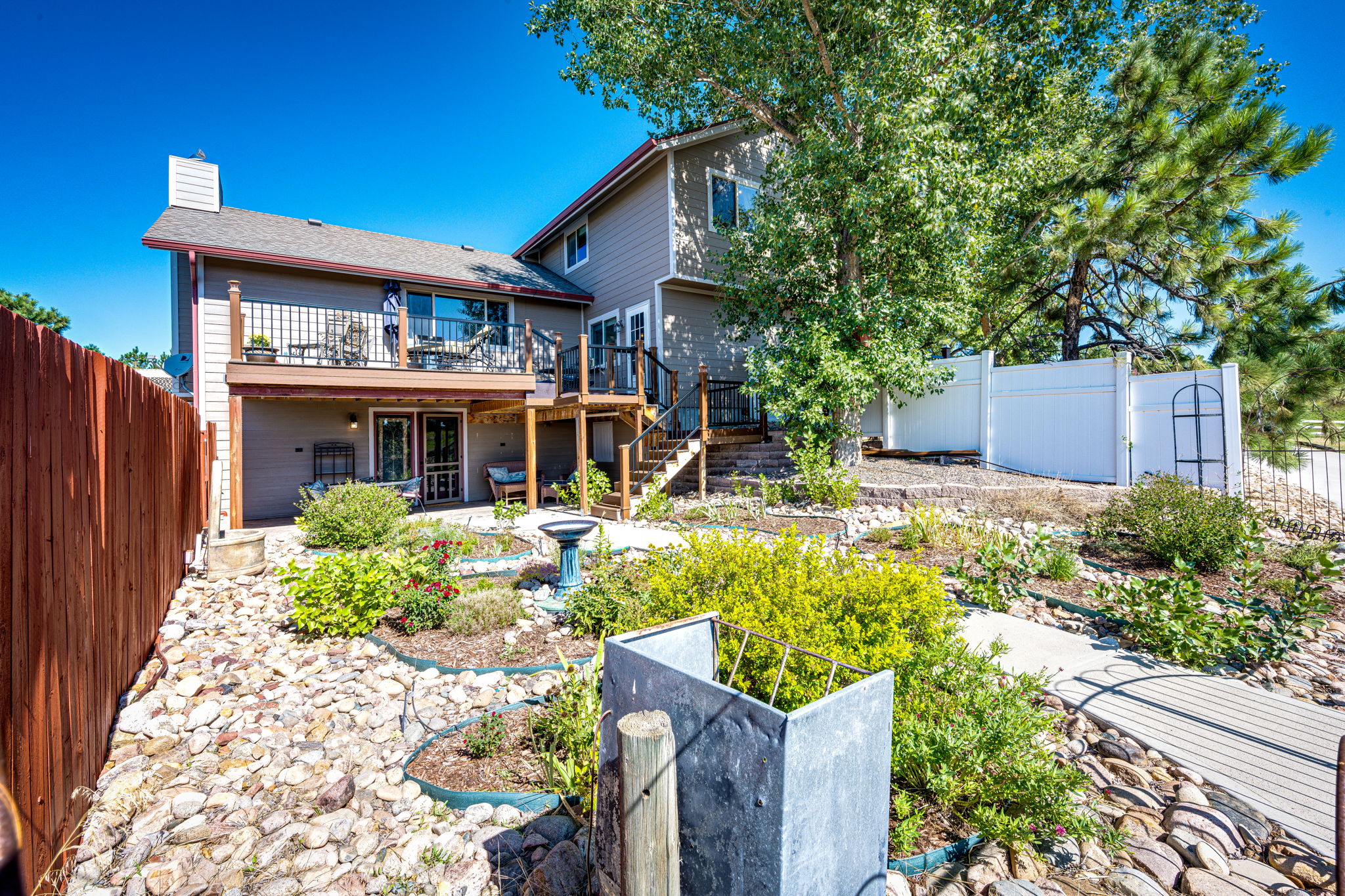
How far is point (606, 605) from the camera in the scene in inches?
165

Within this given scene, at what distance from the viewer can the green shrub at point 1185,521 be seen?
5.16m

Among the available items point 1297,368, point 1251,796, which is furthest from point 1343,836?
point 1297,368

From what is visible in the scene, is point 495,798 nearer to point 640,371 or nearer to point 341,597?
point 341,597

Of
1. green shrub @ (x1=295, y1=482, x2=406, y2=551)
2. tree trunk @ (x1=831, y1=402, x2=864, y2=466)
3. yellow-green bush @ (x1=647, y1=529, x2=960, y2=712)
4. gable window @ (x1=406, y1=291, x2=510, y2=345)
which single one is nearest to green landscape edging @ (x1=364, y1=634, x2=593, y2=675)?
yellow-green bush @ (x1=647, y1=529, x2=960, y2=712)

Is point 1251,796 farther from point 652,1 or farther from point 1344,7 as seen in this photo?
point 1344,7

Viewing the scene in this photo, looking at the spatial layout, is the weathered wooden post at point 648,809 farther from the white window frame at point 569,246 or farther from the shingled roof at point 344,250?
the white window frame at point 569,246

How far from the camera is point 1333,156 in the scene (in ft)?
25.7

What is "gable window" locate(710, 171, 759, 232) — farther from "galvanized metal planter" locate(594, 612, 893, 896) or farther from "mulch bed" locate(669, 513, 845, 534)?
"galvanized metal planter" locate(594, 612, 893, 896)

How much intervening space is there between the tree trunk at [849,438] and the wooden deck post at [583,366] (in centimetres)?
409

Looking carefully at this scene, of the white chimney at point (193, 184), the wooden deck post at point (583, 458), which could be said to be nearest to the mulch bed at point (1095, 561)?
the wooden deck post at point (583, 458)

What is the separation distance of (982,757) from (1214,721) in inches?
68.9

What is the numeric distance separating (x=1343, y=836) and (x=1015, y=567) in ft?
11.8

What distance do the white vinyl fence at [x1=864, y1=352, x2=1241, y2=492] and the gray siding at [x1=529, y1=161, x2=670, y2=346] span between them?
18.8 feet

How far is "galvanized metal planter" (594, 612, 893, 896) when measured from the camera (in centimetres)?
144
